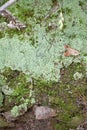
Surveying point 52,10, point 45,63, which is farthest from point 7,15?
Answer: point 45,63

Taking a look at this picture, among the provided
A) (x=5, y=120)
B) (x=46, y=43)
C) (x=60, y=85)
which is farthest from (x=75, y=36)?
(x=5, y=120)

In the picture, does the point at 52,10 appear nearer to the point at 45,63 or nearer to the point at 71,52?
the point at 71,52

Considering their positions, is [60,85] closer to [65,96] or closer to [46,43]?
[65,96]

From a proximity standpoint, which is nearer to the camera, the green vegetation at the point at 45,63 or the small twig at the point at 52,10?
the green vegetation at the point at 45,63

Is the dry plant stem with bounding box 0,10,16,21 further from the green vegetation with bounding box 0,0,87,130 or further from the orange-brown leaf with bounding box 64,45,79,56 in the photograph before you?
the orange-brown leaf with bounding box 64,45,79,56

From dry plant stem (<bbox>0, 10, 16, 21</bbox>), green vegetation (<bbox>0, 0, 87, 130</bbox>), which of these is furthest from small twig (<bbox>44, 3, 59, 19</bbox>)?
dry plant stem (<bbox>0, 10, 16, 21</bbox>)

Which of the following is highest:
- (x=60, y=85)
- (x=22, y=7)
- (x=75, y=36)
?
(x=22, y=7)

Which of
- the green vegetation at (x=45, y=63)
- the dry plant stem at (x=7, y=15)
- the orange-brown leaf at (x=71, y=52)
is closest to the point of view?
the green vegetation at (x=45, y=63)

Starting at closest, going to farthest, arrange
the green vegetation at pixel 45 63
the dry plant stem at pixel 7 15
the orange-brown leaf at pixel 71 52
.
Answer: the green vegetation at pixel 45 63, the orange-brown leaf at pixel 71 52, the dry plant stem at pixel 7 15

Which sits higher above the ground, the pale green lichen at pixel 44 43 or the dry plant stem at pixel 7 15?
the dry plant stem at pixel 7 15

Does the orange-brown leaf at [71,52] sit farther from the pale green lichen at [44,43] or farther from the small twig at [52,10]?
the small twig at [52,10]

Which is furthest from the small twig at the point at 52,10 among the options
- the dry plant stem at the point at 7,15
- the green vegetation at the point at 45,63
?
the dry plant stem at the point at 7,15
